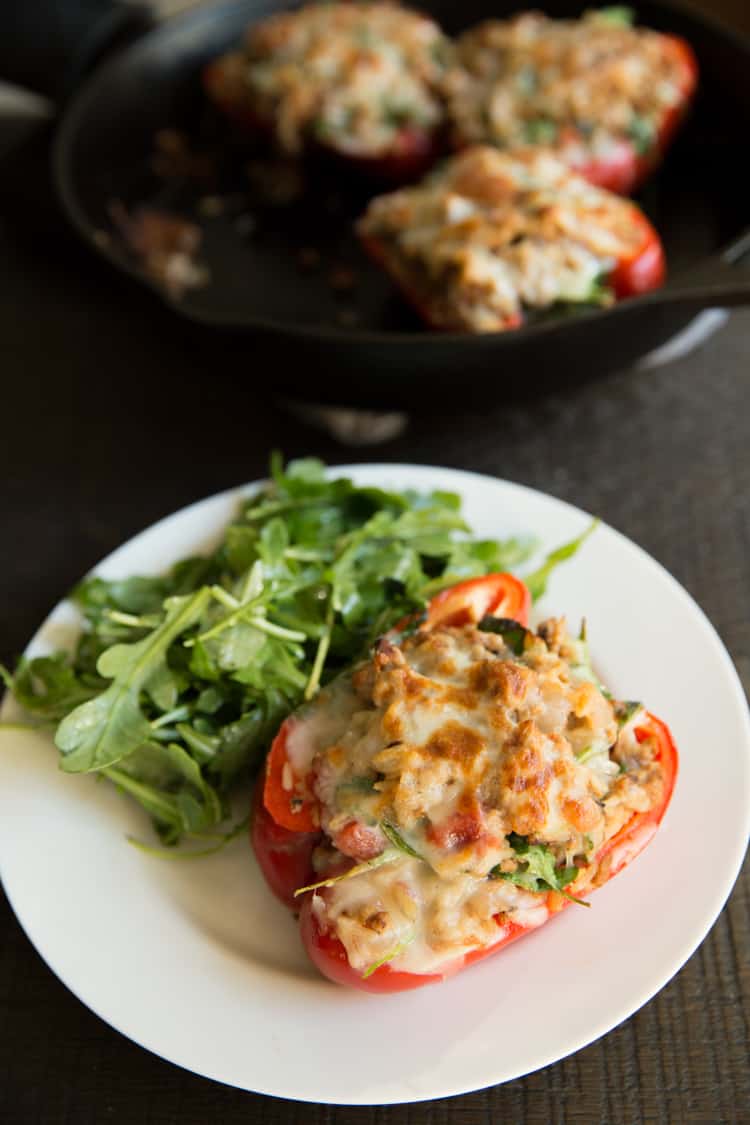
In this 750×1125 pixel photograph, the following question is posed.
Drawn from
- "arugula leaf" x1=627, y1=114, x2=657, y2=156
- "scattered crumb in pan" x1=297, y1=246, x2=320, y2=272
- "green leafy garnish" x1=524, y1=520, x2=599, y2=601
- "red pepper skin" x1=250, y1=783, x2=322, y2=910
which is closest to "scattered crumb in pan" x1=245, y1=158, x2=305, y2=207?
"scattered crumb in pan" x1=297, y1=246, x2=320, y2=272

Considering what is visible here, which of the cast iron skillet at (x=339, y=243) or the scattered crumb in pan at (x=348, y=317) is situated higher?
the cast iron skillet at (x=339, y=243)

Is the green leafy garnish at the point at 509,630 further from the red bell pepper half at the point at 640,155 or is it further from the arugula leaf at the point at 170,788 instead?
the red bell pepper half at the point at 640,155

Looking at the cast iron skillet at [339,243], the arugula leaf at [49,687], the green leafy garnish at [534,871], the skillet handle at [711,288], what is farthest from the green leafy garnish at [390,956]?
the skillet handle at [711,288]

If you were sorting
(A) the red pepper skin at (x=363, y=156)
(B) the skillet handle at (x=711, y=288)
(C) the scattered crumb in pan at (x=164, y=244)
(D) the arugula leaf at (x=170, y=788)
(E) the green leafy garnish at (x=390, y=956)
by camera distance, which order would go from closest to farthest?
(E) the green leafy garnish at (x=390, y=956) → (D) the arugula leaf at (x=170, y=788) → (B) the skillet handle at (x=711, y=288) → (C) the scattered crumb in pan at (x=164, y=244) → (A) the red pepper skin at (x=363, y=156)

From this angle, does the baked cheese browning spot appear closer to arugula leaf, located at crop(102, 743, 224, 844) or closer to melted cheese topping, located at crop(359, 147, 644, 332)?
arugula leaf, located at crop(102, 743, 224, 844)

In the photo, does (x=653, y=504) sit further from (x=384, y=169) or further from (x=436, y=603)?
(x=384, y=169)
